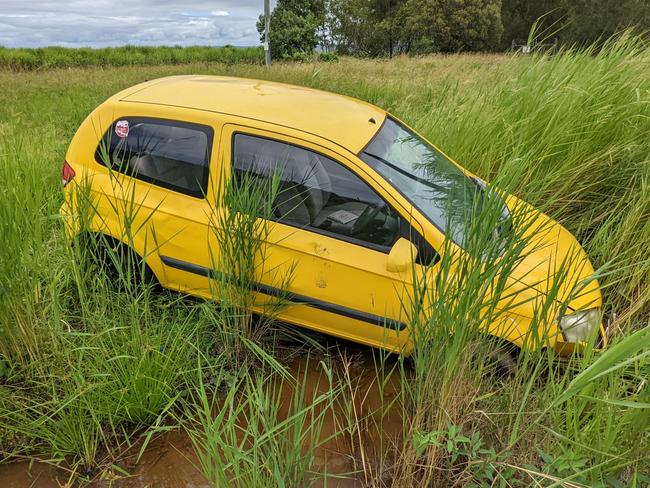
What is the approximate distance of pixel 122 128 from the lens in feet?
10.7

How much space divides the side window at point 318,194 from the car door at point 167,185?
322mm

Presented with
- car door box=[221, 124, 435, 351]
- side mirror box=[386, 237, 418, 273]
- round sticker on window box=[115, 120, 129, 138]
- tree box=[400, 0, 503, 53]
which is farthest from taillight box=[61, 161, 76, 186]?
tree box=[400, 0, 503, 53]

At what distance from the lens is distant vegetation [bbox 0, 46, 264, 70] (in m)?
25.7

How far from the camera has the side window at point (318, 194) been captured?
283 centimetres

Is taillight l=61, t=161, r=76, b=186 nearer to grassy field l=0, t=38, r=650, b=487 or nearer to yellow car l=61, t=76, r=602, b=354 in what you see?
yellow car l=61, t=76, r=602, b=354

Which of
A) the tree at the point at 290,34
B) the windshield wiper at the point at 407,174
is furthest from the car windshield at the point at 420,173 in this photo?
the tree at the point at 290,34

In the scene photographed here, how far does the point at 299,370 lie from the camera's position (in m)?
3.07

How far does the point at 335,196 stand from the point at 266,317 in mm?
946

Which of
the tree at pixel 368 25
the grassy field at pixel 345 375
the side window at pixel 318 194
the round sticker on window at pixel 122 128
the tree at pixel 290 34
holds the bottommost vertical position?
the grassy field at pixel 345 375

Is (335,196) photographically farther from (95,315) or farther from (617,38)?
(617,38)

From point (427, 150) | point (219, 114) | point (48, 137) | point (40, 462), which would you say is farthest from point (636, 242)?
point (48, 137)

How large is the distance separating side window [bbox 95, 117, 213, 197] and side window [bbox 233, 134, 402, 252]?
29cm

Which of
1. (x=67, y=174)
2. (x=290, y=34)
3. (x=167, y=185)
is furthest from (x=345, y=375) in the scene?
(x=290, y=34)

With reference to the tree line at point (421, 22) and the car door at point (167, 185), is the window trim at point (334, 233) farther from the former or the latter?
the tree line at point (421, 22)
